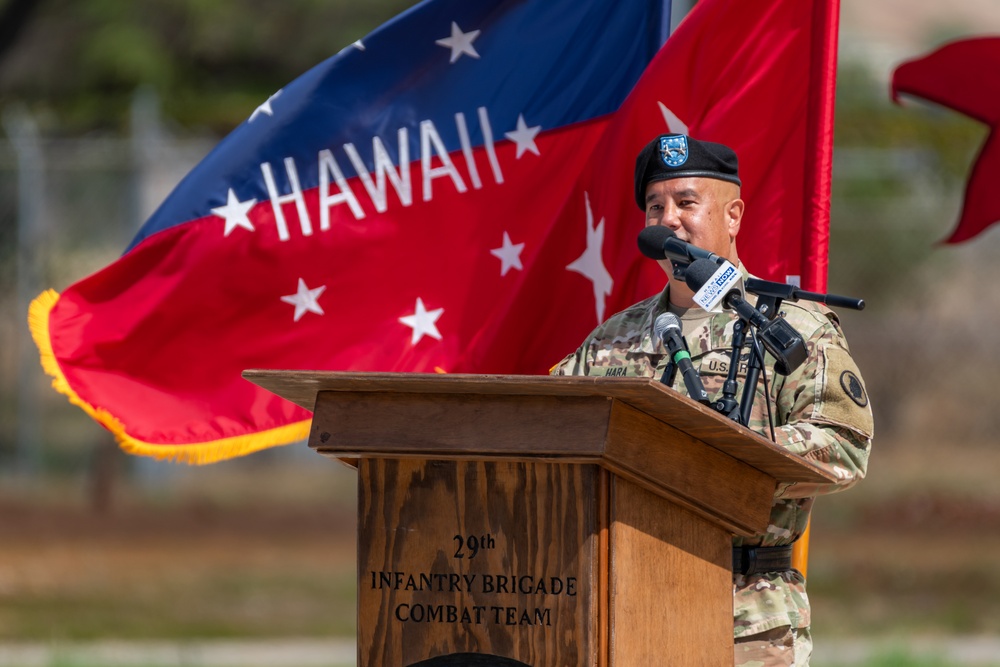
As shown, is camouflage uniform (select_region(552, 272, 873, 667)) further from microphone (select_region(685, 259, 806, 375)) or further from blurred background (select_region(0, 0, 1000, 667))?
blurred background (select_region(0, 0, 1000, 667))

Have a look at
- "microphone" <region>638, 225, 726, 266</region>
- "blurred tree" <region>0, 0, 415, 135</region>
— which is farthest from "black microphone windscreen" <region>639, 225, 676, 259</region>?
"blurred tree" <region>0, 0, 415, 135</region>

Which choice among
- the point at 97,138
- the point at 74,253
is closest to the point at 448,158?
the point at 74,253

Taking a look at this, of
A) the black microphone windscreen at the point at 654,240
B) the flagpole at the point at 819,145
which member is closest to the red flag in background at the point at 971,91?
the flagpole at the point at 819,145

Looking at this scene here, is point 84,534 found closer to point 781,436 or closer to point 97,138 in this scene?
point 97,138

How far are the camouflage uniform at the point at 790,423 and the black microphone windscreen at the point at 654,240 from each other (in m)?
0.38

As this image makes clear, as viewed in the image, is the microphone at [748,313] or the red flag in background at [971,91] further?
the red flag in background at [971,91]

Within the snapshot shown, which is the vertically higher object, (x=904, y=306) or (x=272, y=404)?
(x=904, y=306)

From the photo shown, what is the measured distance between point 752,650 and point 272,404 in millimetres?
2006

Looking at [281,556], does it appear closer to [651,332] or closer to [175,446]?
[175,446]

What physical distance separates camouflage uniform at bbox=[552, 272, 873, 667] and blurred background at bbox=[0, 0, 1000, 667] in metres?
1.99

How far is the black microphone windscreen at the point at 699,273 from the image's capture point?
301cm

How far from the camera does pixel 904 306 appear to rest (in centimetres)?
1429

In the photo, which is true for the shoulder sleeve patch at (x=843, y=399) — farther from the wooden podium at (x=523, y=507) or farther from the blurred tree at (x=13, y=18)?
the blurred tree at (x=13, y=18)

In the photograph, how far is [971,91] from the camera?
6.51 m
